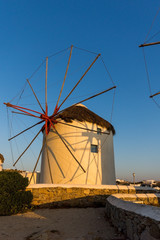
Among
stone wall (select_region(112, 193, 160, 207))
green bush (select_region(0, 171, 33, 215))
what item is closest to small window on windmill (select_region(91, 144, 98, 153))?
green bush (select_region(0, 171, 33, 215))

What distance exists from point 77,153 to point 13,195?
26.9ft

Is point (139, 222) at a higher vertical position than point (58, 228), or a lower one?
higher

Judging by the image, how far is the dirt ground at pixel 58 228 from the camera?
4875mm

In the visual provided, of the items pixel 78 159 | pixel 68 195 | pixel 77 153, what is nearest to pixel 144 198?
pixel 68 195

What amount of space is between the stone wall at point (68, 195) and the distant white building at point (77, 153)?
4.58 m

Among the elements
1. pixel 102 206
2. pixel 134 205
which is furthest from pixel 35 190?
pixel 134 205

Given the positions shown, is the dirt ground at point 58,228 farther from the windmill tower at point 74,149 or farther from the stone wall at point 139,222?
the windmill tower at point 74,149

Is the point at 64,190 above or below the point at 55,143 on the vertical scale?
below

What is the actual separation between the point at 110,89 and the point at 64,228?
10.5m

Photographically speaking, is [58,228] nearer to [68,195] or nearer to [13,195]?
[13,195]

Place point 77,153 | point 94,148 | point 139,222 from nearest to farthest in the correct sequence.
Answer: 1. point 139,222
2. point 77,153
3. point 94,148

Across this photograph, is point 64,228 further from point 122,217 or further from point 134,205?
point 134,205

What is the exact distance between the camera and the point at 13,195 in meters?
8.35

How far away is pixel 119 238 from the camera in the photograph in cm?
444
